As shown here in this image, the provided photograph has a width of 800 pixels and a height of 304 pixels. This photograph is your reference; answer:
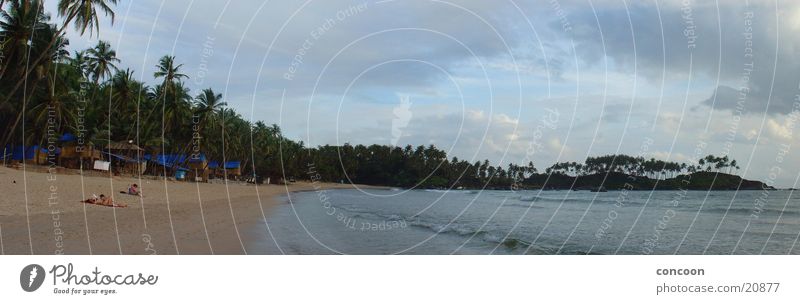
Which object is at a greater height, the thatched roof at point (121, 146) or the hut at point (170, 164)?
the thatched roof at point (121, 146)

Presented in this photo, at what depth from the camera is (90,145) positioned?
58.8m

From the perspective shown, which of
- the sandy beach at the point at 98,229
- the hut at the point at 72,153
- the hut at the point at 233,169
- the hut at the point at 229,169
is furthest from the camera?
the hut at the point at 233,169

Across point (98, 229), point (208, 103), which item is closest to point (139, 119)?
point (208, 103)

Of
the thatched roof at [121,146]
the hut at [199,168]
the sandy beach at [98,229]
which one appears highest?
the thatched roof at [121,146]

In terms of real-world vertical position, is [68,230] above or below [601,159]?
below

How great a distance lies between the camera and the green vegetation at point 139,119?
3734 cm

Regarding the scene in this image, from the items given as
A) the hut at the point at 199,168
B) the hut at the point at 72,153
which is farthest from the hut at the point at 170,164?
the hut at the point at 72,153

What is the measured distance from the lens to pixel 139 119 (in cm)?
6950

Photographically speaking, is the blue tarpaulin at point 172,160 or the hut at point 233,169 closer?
the blue tarpaulin at point 172,160

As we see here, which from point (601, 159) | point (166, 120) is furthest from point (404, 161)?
point (166, 120)

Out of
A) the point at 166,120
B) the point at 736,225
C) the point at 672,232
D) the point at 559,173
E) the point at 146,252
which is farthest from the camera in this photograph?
the point at 559,173

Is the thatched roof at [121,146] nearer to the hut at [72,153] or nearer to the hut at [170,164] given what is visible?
the hut at [72,153]
